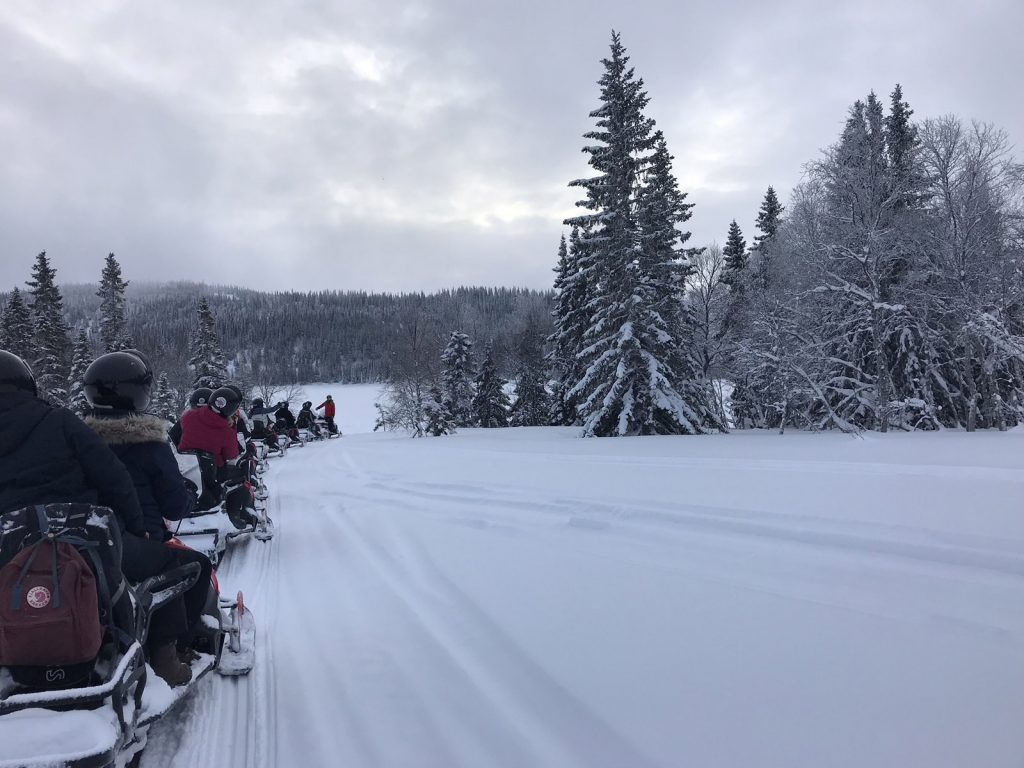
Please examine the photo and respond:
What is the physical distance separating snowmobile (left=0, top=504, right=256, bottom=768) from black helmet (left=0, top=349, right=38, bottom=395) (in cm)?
63

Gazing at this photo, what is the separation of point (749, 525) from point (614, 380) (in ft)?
46.8

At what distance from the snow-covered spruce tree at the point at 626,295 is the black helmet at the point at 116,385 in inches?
652

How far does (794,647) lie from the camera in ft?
10.9

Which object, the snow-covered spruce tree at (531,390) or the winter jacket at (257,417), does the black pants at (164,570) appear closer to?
the winter jacket at (257,417)

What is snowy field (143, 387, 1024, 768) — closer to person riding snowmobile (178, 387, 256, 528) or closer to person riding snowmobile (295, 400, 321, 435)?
person riding snowmobile (178, 387, 256, 528)

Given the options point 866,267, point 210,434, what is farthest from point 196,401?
point 866,267

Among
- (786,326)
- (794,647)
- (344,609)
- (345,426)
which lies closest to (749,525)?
(794,647)

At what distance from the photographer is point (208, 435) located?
686cm

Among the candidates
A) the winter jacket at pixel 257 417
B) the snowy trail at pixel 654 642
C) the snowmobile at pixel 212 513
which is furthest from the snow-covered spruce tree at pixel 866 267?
the snowmobile at pixel 212 513

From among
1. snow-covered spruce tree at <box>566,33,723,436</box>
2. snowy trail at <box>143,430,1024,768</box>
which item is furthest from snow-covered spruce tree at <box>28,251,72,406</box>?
snowy trail at <box>143,430,1024,768</box>

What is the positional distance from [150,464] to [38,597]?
1205mm

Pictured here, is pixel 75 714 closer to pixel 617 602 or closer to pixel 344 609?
pixel 344 609

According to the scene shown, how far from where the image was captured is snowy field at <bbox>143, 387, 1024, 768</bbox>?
2.74 m

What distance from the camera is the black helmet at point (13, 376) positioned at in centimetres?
268
